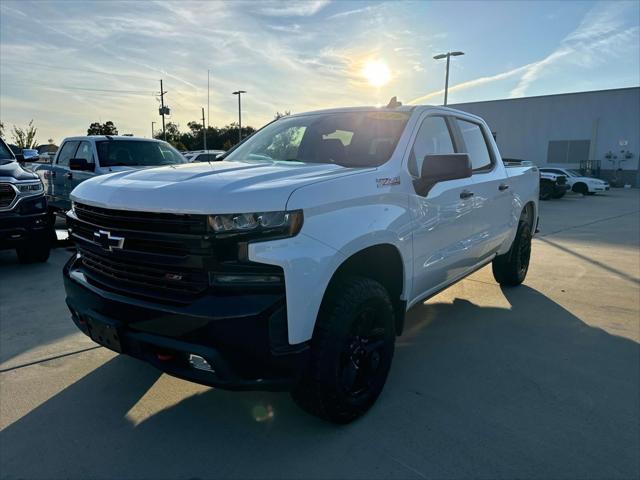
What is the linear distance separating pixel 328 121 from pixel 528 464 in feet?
8.49

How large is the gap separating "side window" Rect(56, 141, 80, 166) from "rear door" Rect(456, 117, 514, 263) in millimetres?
7386

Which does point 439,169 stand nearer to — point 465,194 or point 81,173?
point 465,194

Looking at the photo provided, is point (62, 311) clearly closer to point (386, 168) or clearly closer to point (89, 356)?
point (89, 356)

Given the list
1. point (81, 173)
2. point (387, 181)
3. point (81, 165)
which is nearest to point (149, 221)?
point (387, 181)

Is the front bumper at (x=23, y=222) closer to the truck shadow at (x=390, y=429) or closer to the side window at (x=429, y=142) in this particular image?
the truck shadow at (x=390, y=429)

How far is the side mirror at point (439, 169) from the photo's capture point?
284 cm

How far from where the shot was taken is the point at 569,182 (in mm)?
24562

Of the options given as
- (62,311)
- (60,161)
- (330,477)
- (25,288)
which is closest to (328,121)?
(330,477)

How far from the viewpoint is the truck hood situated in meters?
2.05

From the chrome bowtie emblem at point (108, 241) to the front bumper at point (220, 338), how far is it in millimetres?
271

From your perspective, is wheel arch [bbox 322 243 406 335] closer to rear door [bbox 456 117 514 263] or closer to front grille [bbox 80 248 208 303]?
front grille [bbox 80 248 208 303]

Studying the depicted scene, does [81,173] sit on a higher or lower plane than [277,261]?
higher

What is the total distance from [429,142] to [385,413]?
6.22 feet

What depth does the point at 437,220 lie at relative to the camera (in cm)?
320
